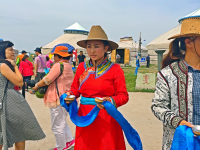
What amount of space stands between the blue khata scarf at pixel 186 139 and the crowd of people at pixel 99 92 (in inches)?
1.6

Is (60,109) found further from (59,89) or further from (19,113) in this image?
(19,113)

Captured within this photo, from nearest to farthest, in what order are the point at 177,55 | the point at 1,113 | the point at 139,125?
the point at 177,55 < the point at 1,113 < the point at 139,125

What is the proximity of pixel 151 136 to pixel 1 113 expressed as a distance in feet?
9.31

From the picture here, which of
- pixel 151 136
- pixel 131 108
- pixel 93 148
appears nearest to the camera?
pixel 93 148

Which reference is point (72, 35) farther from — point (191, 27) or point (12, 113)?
point (191, 27)

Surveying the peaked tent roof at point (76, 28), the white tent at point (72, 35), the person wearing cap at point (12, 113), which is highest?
the peaked tent roof at point (76, 28)

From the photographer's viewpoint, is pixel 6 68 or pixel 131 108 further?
pixel 131 108

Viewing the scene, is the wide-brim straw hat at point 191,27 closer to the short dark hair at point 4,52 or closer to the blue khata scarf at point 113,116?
the blue khata scarf at point 113,116

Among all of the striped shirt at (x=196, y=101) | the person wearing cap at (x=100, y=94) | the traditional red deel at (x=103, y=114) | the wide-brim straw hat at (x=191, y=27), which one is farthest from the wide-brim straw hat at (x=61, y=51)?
the striped shirt at (x=196, y=101)

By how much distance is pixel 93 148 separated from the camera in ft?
6.93

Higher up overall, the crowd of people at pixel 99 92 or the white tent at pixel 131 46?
the white tent at pixel 131 46

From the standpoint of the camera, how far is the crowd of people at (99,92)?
153 centimetres

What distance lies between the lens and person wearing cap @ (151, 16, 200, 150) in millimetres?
1485

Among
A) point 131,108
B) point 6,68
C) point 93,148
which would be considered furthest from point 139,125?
point 6,68
